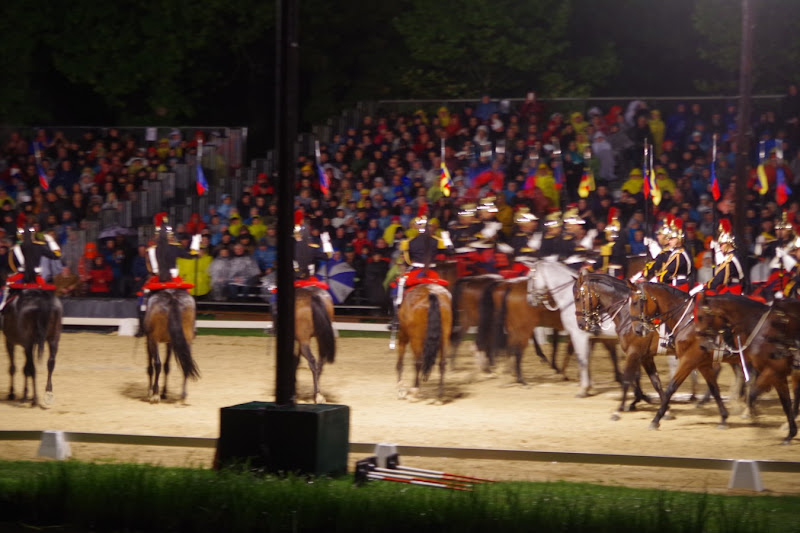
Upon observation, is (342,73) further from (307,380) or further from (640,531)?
(640,531)

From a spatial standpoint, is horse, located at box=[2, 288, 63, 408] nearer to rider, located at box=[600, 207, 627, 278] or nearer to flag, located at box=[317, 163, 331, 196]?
rider, located at box=[600, 207, 627, 278]

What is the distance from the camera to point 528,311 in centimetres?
1831

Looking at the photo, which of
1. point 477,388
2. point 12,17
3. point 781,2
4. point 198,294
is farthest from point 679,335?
point 12,17

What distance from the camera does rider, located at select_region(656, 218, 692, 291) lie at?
53.8 ft

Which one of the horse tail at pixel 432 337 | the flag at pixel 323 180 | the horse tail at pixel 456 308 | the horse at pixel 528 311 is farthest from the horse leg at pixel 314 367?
the flag at pixel 323 180

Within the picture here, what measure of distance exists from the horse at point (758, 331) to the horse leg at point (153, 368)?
25.1ft

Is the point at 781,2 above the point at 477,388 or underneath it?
above

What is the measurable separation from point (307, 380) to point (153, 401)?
294cm

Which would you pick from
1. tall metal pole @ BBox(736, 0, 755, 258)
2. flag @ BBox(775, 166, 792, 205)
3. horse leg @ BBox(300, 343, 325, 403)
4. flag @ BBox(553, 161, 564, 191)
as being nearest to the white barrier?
horse leg @ BBox(300, 343, 325, 403)

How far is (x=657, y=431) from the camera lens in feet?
48.1

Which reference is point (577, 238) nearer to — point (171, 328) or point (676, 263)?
point (676, 263)

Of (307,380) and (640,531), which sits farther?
(307,380)

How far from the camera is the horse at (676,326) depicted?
48.0ft

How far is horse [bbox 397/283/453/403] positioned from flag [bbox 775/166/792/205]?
28.9 ft
